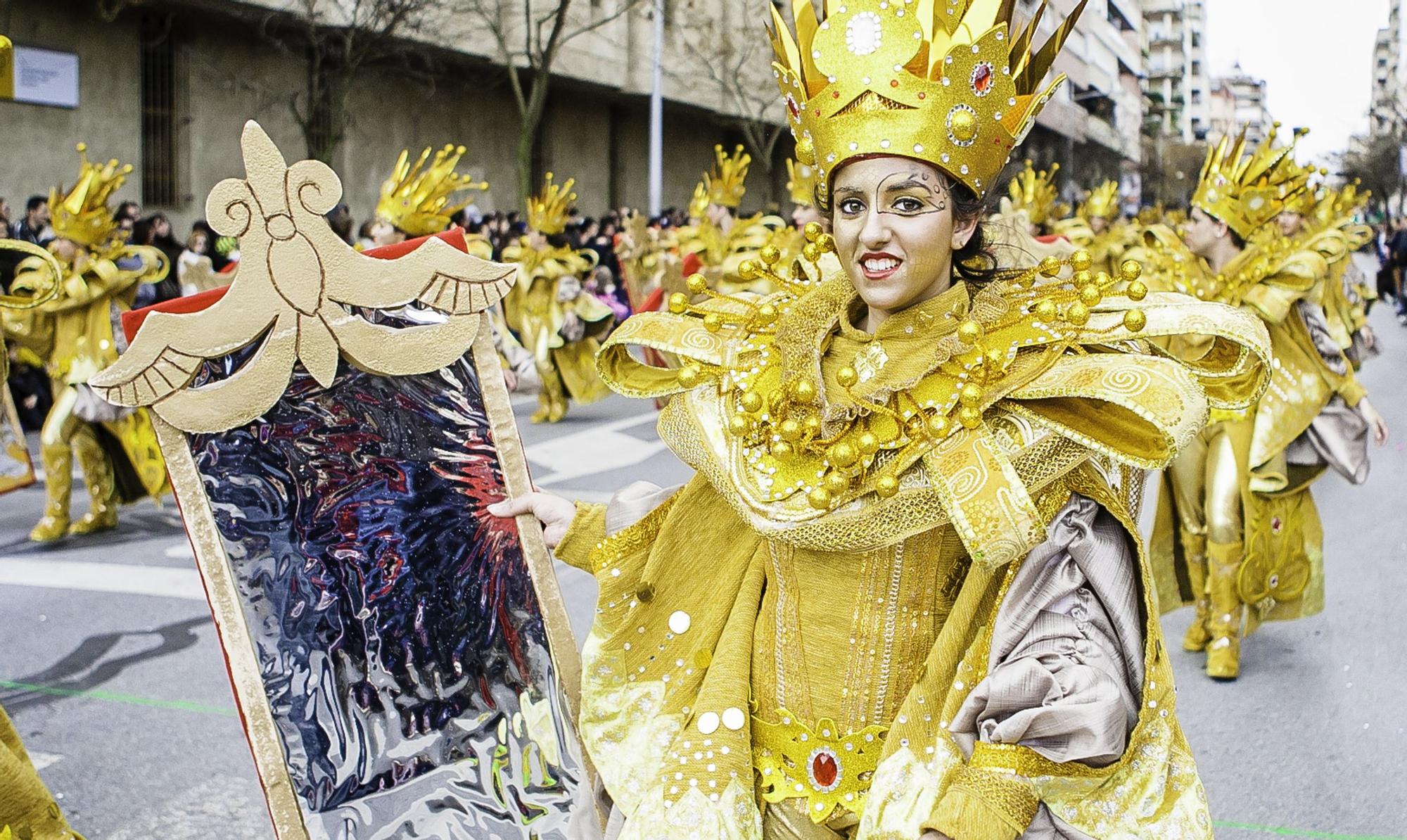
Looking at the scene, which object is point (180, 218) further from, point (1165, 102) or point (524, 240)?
point (1165, 102)

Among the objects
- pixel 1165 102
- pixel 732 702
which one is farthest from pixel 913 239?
pixel 1165 102

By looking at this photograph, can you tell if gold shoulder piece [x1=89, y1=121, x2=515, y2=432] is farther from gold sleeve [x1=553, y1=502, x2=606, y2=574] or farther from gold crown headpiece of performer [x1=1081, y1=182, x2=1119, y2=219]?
gold crown headpiece of performer [x1=1081, y1=182, x2=1119, y2=219]

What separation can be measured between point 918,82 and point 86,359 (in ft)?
23.0

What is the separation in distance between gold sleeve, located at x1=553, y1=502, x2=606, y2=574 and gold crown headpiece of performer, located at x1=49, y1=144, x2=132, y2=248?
618 cm

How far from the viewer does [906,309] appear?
2.18 metres

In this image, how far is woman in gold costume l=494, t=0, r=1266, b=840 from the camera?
1899 mm

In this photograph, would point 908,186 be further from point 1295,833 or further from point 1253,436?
point 1253,436

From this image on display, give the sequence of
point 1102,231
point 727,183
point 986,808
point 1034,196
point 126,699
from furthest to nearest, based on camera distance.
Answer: point 1102,231 → point 1034,196 → point 727,183 → point 126,699 → point 986,808

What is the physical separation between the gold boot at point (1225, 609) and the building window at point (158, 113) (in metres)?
16.0

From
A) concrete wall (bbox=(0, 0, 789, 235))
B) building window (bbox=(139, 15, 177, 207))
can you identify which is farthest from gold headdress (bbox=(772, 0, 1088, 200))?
building window (bbox=(139, 15, 177, 207))

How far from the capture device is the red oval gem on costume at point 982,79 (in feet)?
6.66

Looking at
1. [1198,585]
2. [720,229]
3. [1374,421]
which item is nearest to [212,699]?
[1198,585]

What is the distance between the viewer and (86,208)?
25.7 feet

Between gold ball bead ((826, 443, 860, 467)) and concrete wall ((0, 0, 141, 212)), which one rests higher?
concrete wall ((0, 0, 141, 212))
